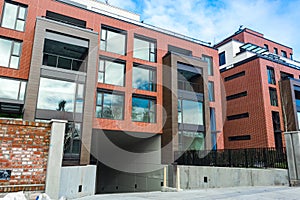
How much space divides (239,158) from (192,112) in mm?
5982

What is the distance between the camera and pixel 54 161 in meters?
6.29

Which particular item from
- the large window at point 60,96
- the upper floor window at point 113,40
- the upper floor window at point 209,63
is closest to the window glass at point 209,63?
the upper floor window at point 209,63

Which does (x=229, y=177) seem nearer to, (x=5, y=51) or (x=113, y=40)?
(x=113, y=40)

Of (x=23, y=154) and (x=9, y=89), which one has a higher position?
(x=9, y=89)

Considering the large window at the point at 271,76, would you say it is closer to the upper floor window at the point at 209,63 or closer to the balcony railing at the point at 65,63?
the upper floor window at the point at 209,63

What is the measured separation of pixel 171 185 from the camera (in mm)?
11883

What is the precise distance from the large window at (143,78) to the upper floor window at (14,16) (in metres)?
7.45

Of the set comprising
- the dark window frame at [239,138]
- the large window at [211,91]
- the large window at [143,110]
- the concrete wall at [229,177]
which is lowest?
the concrete wall at [229,177]

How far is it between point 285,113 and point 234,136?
5.02m

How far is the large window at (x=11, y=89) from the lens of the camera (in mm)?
11664

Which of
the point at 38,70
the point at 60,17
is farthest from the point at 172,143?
the point at 60,17

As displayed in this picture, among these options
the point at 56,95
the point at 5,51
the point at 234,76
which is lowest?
the point at 56,95

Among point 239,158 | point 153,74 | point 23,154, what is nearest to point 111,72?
point 153,74

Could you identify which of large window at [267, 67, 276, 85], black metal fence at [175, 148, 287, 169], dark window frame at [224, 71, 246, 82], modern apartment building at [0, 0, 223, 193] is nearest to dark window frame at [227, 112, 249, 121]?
large window at [267, 67, 276, 85]
